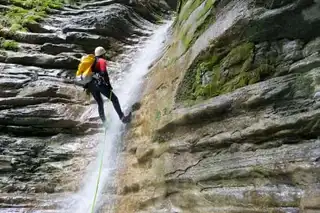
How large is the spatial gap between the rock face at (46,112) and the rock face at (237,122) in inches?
92.4

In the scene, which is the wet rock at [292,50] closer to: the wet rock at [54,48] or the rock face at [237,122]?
the rock face at [237,122]

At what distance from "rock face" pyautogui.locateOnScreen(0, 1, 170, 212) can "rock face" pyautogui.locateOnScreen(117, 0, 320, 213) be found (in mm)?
2347

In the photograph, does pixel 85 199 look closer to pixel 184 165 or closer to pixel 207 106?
pixel 184 165

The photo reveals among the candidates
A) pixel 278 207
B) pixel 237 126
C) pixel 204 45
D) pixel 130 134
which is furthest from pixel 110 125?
pixel 278 207

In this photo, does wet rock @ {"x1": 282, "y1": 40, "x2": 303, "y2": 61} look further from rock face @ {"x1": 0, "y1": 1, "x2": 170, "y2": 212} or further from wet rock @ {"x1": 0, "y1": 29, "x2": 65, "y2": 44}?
wet rock @ {"x1": 0, "y1": 29, "x2": 65, "y2": 44}

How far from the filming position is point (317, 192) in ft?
14.7

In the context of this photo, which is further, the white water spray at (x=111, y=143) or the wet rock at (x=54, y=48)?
the wet rock at (x=54, y=48)

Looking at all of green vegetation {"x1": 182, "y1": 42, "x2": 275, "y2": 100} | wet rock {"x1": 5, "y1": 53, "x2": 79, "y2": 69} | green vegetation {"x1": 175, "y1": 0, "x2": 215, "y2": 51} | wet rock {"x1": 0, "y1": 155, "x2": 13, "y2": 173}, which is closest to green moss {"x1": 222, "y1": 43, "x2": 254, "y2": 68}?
green vegetation {"x1": 182, "y1": 42, "x2": 275, "y2": 100}

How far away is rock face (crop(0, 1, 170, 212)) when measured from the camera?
981 centimetres

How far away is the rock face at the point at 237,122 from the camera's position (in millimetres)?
5098

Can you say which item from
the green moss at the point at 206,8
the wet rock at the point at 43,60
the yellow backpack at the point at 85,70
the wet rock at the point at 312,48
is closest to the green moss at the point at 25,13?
the wet rock at the point at 43,60

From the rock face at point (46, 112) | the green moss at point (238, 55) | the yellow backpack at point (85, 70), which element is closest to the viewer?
the green moss at point (238, 55)

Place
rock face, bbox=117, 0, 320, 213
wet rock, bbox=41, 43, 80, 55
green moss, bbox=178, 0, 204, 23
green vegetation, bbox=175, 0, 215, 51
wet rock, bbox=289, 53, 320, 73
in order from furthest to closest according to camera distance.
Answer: wet rock, bbox=41, 43, 80, 55 < green moss, bbox=178, 0, 204, 23 < green vegetation, bbox=175, 0, 215, 51 < wet rock, bbox=289, 53, 320, 73 < rock face, bbox=117, 0, 320, 213

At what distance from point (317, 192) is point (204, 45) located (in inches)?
177
